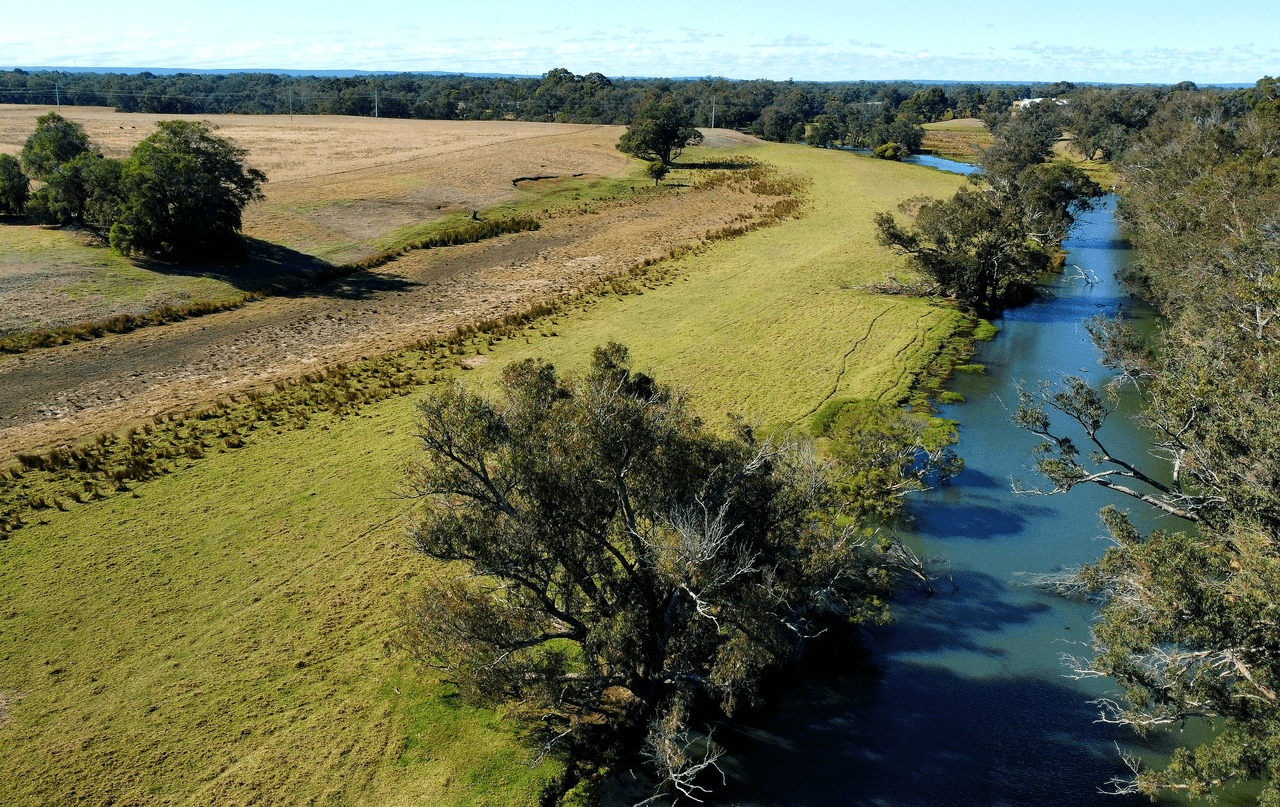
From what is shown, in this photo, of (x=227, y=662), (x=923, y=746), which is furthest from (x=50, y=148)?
(x=923, y=746)

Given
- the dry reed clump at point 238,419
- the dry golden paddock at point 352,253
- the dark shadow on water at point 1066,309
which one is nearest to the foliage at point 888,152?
the dry golden paddock at point 352,253

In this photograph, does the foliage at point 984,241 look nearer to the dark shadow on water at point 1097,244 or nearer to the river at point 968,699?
the dark shadow on water at point 1097,244

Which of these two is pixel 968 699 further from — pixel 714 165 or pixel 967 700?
pixel 714 165

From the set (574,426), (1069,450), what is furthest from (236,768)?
(1069,450)

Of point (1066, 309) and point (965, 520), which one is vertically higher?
point (1066, 309)

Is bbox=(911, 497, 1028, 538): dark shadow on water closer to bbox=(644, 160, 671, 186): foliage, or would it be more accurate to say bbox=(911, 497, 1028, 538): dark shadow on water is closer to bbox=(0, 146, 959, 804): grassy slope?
bbox=(0, 146, 959, 804): grassy slope

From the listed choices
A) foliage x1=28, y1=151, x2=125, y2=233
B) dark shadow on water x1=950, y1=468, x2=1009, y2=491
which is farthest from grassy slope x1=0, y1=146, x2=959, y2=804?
foliage x1=28, y1=151, x2=125, y2=233
